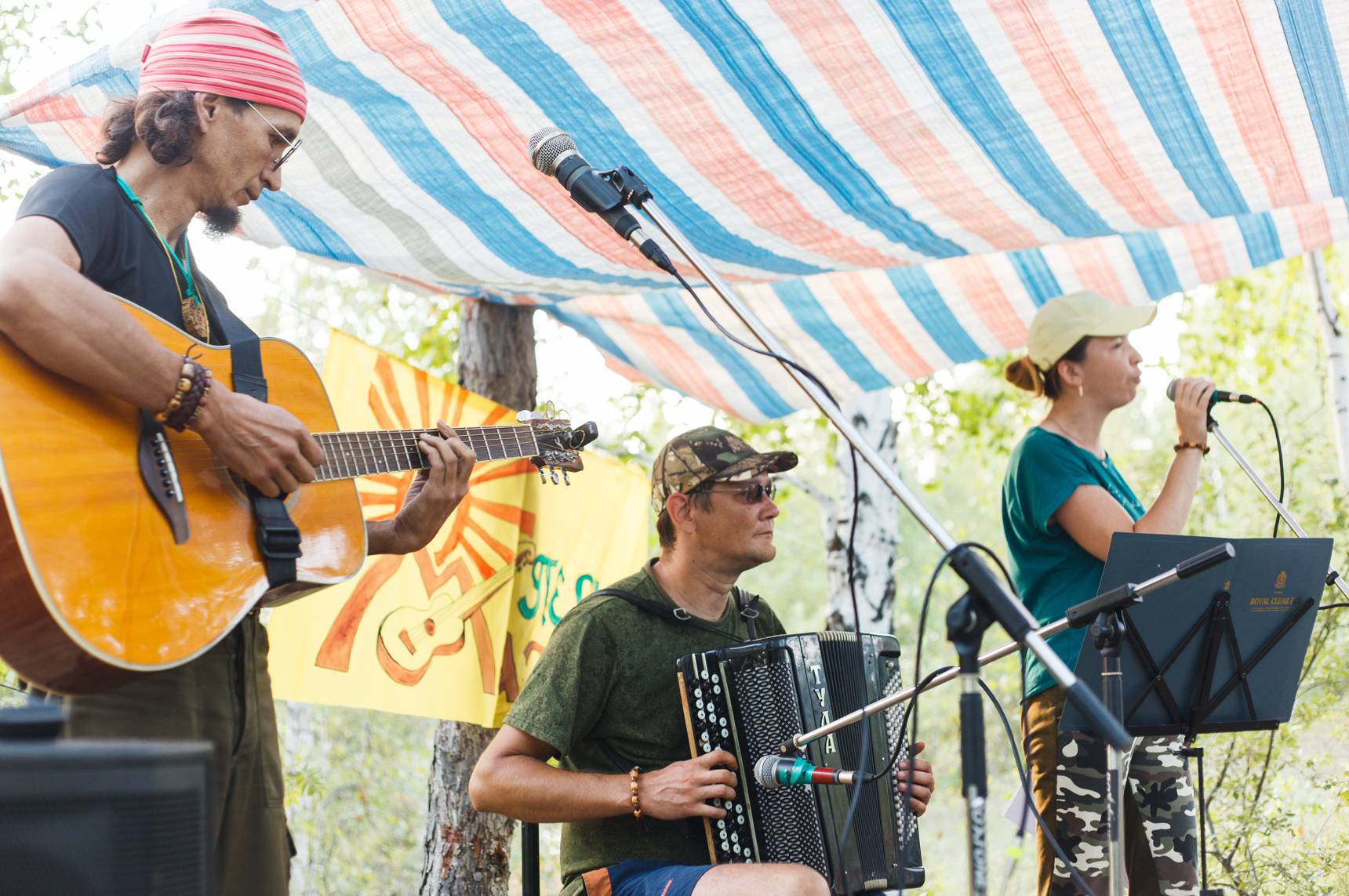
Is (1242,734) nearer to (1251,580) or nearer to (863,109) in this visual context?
(1251,580)

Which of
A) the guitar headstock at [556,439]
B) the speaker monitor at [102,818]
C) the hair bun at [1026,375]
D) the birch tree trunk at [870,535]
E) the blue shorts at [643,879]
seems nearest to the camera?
the speaker monitor at [102,818]

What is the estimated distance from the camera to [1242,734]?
6.66 metres

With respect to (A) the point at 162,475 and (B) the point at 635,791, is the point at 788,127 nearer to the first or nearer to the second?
(B) the point at 635,791

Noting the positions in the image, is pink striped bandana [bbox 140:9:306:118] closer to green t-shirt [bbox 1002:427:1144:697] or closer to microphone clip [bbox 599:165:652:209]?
microphone clip [bbox 599:165:652:209]

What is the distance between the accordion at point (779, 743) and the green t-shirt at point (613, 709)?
232mm

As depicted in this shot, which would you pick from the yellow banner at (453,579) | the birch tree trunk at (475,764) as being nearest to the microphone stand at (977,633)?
the yellow banner at (453,579)

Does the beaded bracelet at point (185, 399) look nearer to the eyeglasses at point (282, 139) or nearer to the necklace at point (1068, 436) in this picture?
the eyeglasses at point (282, 139)

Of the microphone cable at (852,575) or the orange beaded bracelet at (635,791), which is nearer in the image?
the microphone cable at (852,575)

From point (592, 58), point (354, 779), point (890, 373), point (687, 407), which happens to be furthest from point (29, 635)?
point (354, 779)

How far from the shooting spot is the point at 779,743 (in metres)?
2.67

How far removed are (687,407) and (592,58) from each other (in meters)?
6.57

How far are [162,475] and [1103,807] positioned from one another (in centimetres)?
240

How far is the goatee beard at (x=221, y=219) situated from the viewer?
244cm

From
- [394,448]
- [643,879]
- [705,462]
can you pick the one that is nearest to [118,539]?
[394,448]
